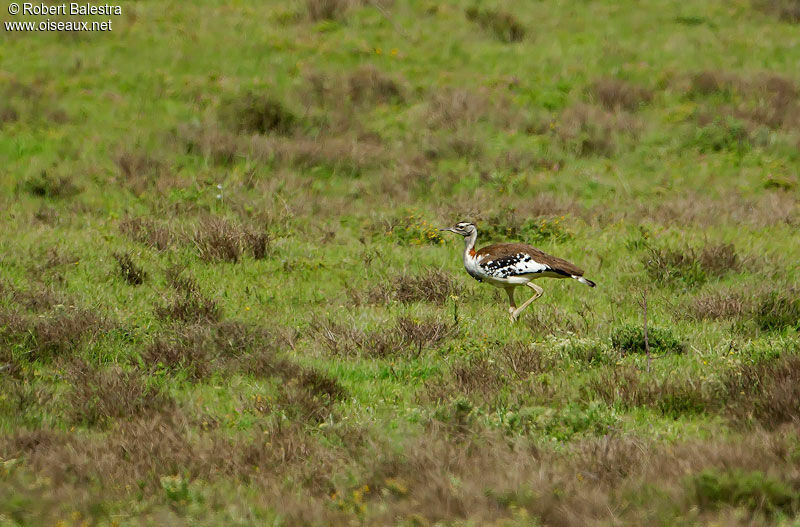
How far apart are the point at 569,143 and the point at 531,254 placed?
687cm

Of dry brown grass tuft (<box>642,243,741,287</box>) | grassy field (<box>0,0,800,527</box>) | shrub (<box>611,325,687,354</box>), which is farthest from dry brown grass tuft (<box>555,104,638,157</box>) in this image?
shrub (<box>611,325,687,354</box>)

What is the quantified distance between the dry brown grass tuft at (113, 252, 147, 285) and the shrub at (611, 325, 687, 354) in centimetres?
475

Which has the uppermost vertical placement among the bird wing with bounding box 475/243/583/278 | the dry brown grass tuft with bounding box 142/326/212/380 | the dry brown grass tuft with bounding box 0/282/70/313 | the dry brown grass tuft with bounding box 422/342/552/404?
the bird wing with bounding box 475/243/583/278

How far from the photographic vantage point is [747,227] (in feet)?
37.1

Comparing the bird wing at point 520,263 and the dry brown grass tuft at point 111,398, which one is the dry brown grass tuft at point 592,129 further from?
the dry brown grass tuft at point 111,398

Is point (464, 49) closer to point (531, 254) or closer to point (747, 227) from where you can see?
point (747, 227)

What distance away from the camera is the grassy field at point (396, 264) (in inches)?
180

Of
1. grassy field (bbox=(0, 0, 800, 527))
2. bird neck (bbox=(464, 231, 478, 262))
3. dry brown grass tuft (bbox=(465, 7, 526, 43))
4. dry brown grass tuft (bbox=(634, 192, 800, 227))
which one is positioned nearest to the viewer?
grassy field (bbox=(0, 0, 800, 527))

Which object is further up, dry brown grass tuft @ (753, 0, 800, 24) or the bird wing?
dry brown grass tuft @ (753, 0, 800, 24)

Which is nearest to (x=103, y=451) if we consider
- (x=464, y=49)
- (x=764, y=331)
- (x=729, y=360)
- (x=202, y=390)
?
(x=202, y=390)

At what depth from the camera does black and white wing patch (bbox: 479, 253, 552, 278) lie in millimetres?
7949

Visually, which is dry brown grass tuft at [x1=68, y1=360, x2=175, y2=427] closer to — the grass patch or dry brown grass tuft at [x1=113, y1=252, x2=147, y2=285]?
dry brown grass tuft at [x1=113, y1=252, x2=147, y2=285]

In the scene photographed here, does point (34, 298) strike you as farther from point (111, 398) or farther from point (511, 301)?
point (511, 301)

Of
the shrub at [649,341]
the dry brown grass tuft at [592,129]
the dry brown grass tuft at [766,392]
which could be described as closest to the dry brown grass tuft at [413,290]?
the shrub at [649,341]
